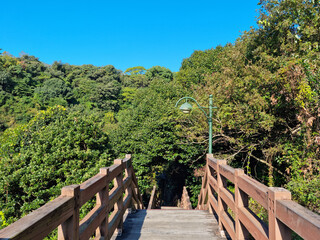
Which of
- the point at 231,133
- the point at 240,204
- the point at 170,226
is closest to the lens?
the point at 240,204

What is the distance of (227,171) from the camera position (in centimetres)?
311

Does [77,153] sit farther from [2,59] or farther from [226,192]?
[2,59]

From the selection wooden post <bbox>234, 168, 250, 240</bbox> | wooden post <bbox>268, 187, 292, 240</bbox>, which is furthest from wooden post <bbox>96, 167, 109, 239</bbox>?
wooden post <bbox>268, 187, 292, 240</bbox>

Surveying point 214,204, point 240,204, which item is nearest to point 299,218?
point 240,204

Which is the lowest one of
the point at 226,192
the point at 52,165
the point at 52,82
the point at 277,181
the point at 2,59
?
the point at 277,181

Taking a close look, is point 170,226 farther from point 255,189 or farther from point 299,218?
point 299,218

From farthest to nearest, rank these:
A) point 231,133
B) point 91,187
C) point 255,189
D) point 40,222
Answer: point 231,133, point 91,187, point 255,189, point 40,222

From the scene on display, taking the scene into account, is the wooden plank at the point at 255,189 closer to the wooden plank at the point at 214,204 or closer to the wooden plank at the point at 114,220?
the wooden plank at the point at 214,204

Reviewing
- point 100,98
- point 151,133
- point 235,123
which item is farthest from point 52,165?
point 100,98

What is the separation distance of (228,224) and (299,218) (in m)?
1.92

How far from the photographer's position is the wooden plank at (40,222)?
3.58 feet

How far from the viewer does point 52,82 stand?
47719 mm

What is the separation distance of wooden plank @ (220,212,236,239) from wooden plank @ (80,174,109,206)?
1678mm

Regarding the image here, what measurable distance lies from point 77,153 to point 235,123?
686 centimetres
